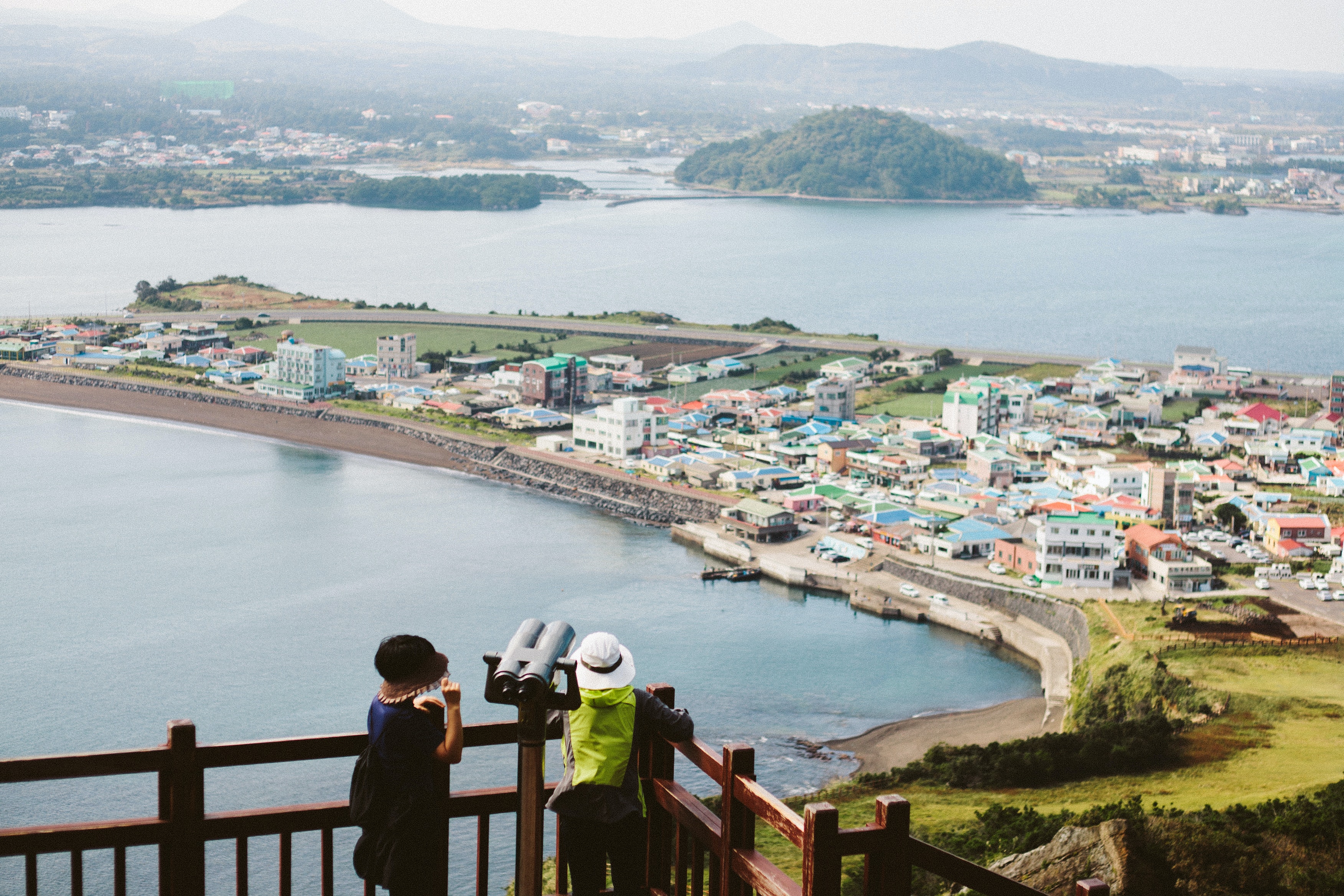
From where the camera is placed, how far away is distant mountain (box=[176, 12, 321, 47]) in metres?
93.9

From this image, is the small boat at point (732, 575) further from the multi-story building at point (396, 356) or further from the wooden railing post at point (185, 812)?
the wooden railing post at point (185, 812)

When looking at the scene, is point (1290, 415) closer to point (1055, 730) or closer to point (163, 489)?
point (1055, 730)

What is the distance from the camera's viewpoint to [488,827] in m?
1.08

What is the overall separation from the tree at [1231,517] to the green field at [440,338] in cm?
768

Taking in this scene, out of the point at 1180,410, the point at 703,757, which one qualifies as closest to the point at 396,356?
the point at 1180,410

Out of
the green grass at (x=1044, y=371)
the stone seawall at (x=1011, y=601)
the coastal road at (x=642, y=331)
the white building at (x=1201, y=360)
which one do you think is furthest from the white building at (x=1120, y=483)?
the coastal road at (x=642, y=331)

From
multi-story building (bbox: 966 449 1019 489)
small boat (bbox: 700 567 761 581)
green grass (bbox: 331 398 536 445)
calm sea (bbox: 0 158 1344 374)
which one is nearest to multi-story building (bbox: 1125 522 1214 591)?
multi-story building (bbox: 966 449 1019 489)

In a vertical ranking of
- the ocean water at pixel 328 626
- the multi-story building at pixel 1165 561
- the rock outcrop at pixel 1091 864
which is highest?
the rock outcrop at pixel 1091 864

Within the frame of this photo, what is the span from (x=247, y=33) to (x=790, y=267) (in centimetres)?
8275

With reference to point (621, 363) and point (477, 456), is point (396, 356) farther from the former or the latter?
point (477, 456)

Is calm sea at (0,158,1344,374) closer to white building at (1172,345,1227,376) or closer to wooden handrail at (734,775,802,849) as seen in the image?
white building at (1172,345,1227,376)

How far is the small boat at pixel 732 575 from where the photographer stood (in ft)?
27.9

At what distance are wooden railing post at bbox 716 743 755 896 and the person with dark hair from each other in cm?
19

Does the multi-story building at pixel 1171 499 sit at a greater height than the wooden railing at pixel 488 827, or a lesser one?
lesser
